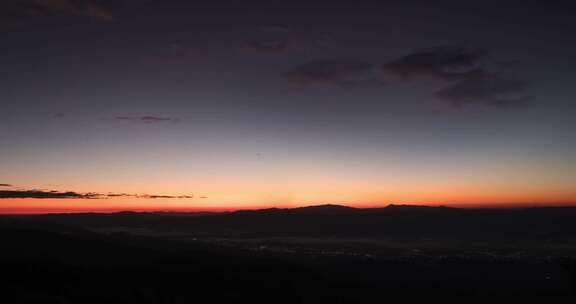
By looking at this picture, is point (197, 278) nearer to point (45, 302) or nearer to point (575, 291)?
point (45, 302)

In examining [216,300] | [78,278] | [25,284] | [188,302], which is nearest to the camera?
[25,284]

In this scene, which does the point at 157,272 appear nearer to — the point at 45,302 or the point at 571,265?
the point at 45,302

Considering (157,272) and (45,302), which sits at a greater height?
(45,302)

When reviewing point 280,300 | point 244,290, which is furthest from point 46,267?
point 280,300

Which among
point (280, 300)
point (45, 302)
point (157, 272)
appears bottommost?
point (280, 300)

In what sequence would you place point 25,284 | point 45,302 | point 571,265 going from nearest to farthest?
point 45,302, point 25,284, point 571,265

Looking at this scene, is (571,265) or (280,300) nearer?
(571,265)

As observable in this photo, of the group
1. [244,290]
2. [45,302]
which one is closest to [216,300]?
[244,290]

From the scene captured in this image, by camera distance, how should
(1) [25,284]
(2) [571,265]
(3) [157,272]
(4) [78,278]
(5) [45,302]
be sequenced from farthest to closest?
(3) [157,272] → (4) [78,278] → (2) [571,265] → (1) [25,284] → (5) [45,302]

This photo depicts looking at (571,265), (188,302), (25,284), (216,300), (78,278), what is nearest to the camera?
(25,284)
